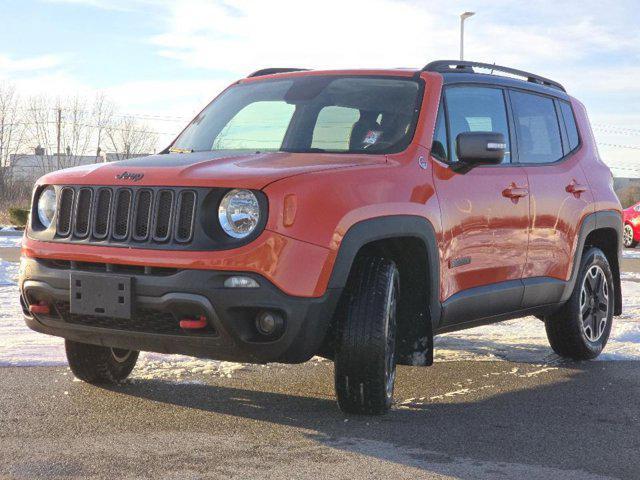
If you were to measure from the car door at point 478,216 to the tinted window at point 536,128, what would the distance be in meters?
0.17

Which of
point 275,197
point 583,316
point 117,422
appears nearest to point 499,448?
point 275,197

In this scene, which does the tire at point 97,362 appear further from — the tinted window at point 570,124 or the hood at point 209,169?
the tinted window at point 570,124

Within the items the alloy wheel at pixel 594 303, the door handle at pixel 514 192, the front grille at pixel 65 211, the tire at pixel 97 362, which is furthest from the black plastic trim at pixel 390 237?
the alloy wheel at pixel 594 303

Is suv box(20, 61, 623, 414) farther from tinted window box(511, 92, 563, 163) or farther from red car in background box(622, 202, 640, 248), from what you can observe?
red car in background box(622, 202, 640, 248)

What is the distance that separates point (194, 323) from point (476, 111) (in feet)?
8.02

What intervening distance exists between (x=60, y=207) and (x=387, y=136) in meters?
1.77

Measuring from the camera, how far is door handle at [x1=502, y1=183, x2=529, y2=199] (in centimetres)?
582

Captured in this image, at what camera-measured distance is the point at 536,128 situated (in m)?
6.55

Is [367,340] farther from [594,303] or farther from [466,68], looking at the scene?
[594,303]

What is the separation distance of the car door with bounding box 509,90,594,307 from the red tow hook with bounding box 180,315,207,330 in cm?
245

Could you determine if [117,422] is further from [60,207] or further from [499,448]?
[499,448]

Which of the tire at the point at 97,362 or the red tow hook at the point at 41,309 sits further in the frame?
the tire at the point at 97,362

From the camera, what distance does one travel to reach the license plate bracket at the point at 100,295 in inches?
174

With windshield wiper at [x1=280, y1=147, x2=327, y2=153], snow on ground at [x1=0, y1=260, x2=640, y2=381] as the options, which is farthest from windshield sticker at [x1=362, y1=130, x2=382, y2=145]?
snow on ground at [x1=0, y1=260, x2=640, y2=381]
